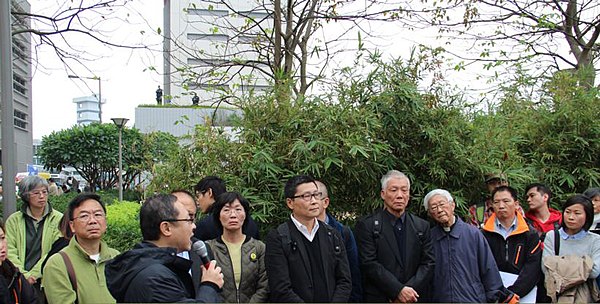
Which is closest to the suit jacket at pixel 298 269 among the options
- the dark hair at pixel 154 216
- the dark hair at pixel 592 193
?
the dark hair at pixel 154 216

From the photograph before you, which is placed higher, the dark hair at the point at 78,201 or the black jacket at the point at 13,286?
the dark hair at the point at 78,201

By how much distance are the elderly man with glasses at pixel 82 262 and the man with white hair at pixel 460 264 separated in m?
2.28

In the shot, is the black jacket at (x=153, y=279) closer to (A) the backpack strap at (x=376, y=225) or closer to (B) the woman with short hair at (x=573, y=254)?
(A) the backpack strap at (x=376, y=225)

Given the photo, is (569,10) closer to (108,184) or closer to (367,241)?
(367,241)

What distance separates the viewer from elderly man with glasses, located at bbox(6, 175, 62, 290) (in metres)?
4.32

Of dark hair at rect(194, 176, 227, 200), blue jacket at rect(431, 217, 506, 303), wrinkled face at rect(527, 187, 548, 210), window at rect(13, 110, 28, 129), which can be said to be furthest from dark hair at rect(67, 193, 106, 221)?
window at rect(13, 110, 28, 129)

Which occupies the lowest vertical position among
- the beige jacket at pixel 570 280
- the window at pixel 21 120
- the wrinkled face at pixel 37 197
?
the beige jacket at pixel 570 280

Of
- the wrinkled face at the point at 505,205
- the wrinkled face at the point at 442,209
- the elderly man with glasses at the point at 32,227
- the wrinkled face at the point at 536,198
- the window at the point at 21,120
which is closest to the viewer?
the wrinkled face at the point at 442,209

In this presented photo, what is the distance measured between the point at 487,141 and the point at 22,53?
6898 millimetres

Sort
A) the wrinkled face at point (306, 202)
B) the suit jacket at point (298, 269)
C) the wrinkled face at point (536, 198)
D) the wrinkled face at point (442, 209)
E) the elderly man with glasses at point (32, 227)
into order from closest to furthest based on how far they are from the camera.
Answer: the suit jacket at point (298, 269) < the wrinkled face at point (306, 202) < the wrinkled face at point (442, 209) < the elderly man with glasses at point (32, 227) < the wrinkled face at point (536, 198)

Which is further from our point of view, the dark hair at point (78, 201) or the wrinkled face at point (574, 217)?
the wrinkled face at point (574, 217)

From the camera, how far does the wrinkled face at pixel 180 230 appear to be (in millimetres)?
2529

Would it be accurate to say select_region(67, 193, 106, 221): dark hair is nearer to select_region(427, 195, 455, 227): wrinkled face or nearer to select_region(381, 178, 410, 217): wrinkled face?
select_region(381, 178, 410, 217): wrinkled face

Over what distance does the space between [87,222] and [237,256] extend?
1.05 m
